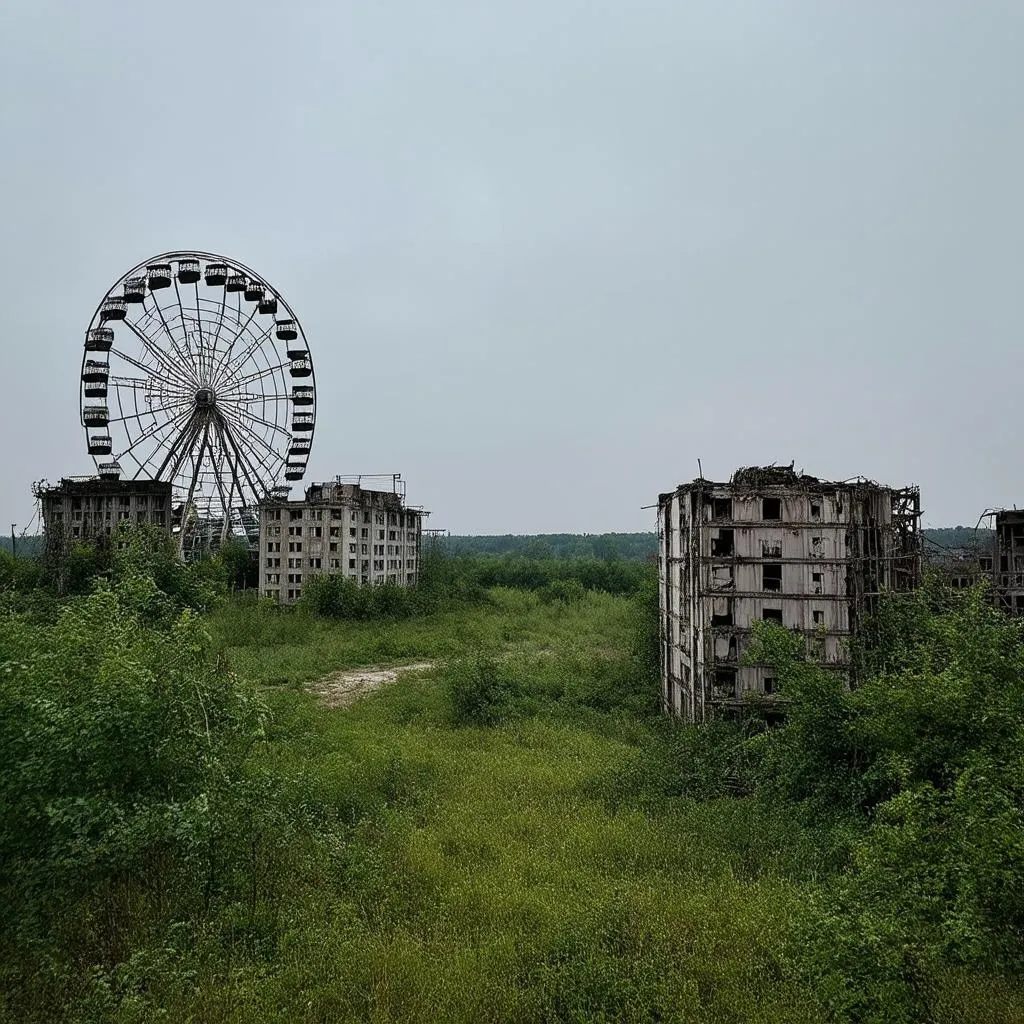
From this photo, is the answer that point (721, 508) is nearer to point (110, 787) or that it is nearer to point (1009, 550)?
point (110, 787)

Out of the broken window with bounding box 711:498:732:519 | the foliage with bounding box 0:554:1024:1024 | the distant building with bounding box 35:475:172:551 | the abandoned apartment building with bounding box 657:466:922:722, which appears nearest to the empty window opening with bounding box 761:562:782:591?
the abandoned apartment building with bounding box 657:466:922:722

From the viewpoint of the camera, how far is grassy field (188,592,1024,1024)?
22.2 ft

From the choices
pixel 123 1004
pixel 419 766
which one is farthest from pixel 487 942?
pixel 419 766

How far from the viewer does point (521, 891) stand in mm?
8953

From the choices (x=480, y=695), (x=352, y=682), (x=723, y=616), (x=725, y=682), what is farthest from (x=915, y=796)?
(x=352, y=682)

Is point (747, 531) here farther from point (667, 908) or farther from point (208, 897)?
point (208, 897)

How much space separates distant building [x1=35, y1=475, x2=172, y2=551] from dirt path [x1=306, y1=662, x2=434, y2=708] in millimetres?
26374

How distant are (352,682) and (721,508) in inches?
532

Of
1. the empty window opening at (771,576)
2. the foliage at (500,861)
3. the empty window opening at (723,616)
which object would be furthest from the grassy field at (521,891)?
the empty window opening at (771,576)

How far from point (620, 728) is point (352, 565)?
2601 cm

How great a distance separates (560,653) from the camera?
27750 millimetres

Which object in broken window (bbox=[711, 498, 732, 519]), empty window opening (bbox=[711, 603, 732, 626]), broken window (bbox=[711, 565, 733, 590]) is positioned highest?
broken window (bbox=[711, 498, 732, 519])

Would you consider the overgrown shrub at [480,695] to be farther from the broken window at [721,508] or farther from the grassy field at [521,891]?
the broken window at [721,508]

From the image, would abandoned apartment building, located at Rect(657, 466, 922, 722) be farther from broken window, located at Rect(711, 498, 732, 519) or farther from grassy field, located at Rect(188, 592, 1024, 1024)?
grassy field, located at Rect(188, 592, 1024, 1024)
